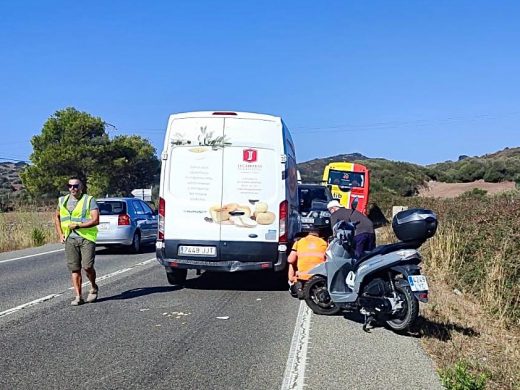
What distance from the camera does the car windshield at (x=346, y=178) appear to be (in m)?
30.9

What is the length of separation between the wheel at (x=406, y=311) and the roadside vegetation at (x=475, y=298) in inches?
10.9

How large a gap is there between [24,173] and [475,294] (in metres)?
43.9

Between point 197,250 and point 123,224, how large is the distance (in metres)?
7.77

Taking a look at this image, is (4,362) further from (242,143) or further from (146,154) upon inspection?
(146,154)

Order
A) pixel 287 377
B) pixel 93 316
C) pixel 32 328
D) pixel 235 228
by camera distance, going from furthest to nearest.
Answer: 1. pixel 235 228
2. pixel 93 316
3. pixel 32 328
4. pixel 287 377

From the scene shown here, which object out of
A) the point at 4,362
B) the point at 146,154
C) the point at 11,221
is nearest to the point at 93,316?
the point at 4,362

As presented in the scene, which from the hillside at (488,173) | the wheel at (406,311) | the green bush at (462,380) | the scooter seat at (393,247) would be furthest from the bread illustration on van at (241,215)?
the hillside at (488,173)

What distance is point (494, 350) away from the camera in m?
7.15

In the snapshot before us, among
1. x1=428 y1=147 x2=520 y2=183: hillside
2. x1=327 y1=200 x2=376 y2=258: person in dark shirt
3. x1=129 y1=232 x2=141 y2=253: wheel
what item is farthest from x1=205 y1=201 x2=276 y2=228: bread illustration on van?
x1=428 y1=147 x2=520 y2=183: hillside

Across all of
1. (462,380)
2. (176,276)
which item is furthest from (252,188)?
(462,380)

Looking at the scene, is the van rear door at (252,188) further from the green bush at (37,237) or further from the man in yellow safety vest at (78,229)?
the green bush at (37,237)

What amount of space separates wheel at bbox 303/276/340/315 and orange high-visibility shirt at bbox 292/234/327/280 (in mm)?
388

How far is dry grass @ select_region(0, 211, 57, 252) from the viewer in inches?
829

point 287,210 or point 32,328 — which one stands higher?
point 287,210
